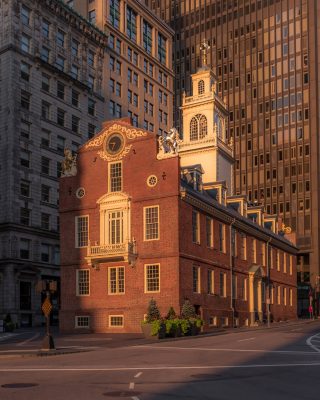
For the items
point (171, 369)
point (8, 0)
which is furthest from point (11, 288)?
point (171, 369)

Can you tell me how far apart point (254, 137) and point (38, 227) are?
74.8m

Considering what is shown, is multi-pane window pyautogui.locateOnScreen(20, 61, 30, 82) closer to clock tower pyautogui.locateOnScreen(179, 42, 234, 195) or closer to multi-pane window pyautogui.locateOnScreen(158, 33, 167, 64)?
clock tower pyautogui.locateOnScreen(179, 42, 234, 195)

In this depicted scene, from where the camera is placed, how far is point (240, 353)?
1064 inches

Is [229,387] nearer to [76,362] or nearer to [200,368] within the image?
[200,368]

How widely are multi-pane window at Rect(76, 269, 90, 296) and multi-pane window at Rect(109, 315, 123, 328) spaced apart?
10.8 ft

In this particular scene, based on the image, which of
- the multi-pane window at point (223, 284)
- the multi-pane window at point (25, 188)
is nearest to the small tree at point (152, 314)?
the multi-pane window at point (223, 284)

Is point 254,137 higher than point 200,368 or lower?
higher

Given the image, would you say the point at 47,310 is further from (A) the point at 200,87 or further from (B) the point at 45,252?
(B) the point at 45,252

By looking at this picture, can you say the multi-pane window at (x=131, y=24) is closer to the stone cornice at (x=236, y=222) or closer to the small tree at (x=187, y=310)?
the stone cornice at (x=236, y=222)

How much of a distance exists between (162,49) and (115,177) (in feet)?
209

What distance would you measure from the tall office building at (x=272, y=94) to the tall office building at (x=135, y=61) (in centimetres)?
2535

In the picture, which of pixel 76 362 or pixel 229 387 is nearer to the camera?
pixel 229 387

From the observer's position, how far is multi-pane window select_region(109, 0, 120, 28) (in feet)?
318

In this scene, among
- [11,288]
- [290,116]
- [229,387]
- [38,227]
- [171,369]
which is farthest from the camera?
[290,116]
